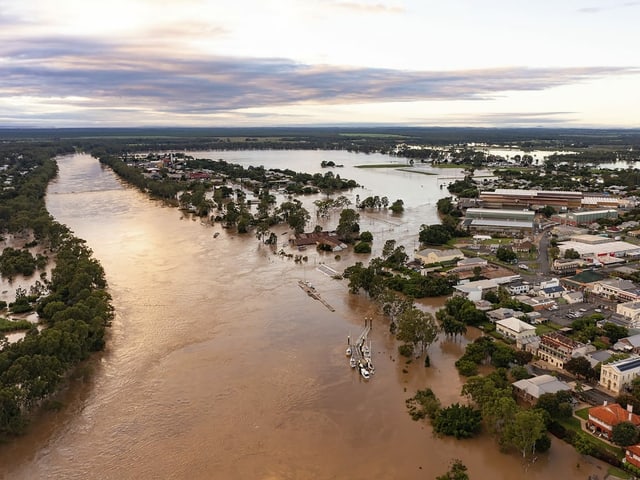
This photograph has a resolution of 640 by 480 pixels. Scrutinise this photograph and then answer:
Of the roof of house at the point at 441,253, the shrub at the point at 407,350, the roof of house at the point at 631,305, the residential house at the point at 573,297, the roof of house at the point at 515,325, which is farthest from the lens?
the roof of house at the point at 441,253

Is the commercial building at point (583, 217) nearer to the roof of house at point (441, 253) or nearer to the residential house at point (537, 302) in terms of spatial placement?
the roof of house at point (441, 253)

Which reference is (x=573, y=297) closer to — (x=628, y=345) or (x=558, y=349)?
(x=628, y=345)

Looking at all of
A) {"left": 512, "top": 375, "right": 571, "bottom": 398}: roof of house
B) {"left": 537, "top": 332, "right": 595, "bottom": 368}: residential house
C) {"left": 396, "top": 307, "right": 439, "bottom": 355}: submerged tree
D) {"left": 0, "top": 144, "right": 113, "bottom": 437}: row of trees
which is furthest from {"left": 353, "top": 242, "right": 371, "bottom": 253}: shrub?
{"left": 512, "top": 375, "right": 571, "bottom": 398}: roof of house

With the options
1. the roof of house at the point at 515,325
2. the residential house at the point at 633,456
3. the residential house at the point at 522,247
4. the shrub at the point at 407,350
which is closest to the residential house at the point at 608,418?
the residential house at the point at 633,456

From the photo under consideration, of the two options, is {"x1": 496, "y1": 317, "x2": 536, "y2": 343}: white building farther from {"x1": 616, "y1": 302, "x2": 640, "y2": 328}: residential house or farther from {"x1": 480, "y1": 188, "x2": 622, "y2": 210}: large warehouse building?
{"x1": 480, "y1": 188, "x2": 622, "y2": 210}: large warehouse building

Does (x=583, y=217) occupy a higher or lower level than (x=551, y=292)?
higher

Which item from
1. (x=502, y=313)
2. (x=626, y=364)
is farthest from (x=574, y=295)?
(x=626, y=364)
